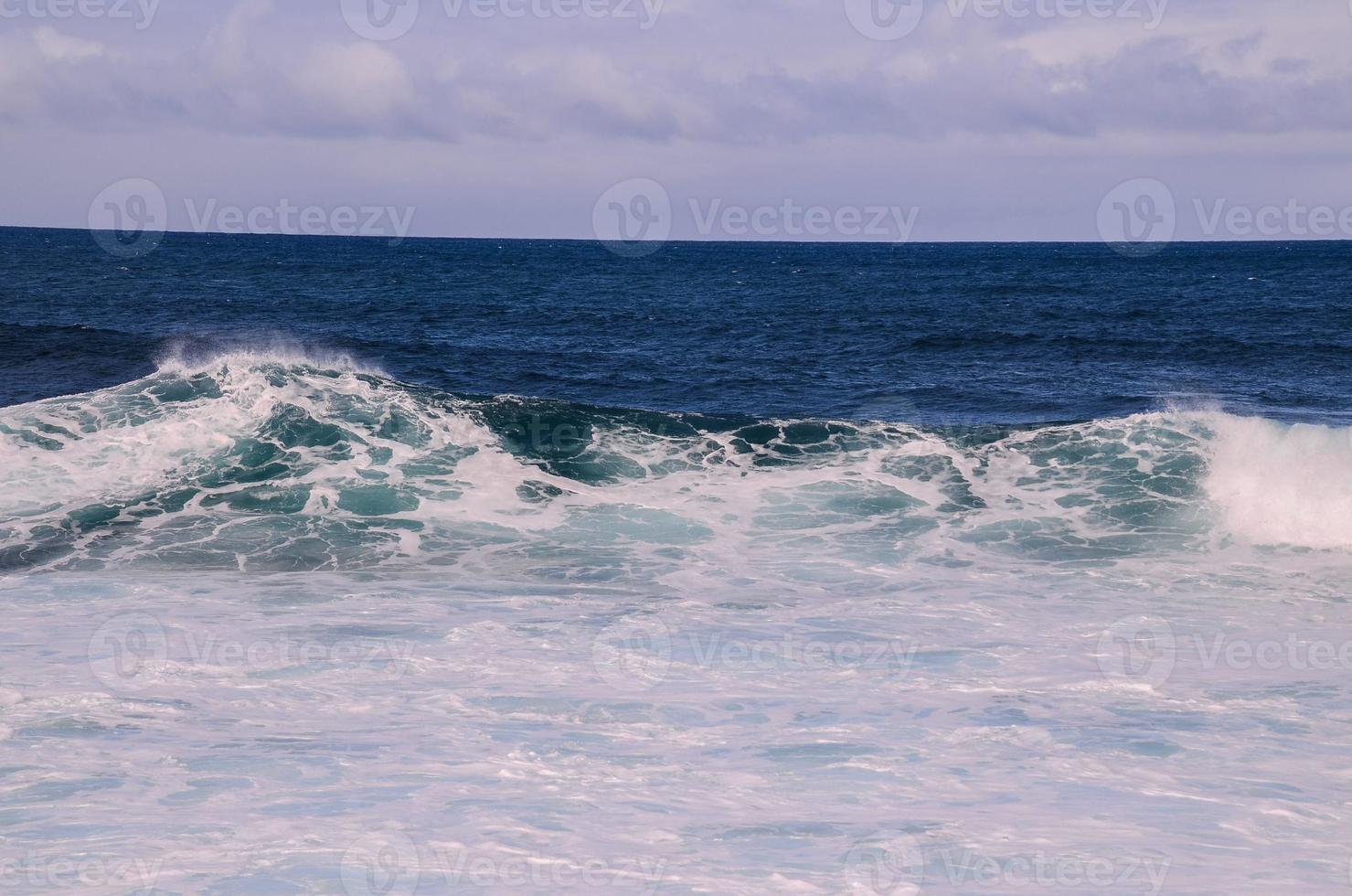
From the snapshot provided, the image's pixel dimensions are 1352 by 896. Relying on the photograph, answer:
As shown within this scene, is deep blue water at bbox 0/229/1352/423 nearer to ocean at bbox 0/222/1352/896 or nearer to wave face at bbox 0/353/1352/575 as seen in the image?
ocean at bbox 0/222/1352/896

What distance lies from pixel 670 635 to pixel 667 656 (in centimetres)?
75

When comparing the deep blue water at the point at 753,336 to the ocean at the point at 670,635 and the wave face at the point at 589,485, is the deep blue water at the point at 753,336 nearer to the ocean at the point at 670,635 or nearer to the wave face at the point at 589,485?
the ocean at the point at 670,635

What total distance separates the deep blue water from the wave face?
5205 millimetres

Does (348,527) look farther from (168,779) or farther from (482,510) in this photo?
(168,779)

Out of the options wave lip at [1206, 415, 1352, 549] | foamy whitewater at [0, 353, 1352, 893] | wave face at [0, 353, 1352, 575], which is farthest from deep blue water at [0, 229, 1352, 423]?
foamy whitewater at [0, 353, 1352, 893]

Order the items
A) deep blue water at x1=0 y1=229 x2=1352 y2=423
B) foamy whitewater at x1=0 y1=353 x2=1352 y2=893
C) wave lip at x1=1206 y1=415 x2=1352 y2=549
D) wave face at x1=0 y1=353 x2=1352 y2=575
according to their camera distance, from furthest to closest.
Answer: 1. deep blue water at x1=0 y1=229 x2=1352 y2=423
2. wave lip at x1=1206 y1=415 x2=1352 y2=549
3. wave face at x1=0 y1=353 x2=1352 y2=575
4. foamy whitewater at x1=0 y1=353 x2=1352 y2=893

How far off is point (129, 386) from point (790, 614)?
15191mm

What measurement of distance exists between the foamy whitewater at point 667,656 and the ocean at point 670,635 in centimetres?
5

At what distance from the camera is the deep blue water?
27141 mm

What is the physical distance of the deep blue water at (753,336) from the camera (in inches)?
1069

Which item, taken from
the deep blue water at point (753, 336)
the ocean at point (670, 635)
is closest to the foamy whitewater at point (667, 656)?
the ocean at point (670, 635)

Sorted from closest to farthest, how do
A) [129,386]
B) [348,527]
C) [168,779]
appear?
[168,779] < [348,527] < [129,386]

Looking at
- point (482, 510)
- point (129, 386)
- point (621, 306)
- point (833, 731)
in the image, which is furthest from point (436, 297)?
point (833, 731)

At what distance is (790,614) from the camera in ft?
38.2
